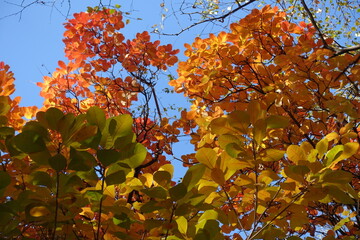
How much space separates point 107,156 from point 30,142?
181 mm

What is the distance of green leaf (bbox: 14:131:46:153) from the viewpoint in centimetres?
81

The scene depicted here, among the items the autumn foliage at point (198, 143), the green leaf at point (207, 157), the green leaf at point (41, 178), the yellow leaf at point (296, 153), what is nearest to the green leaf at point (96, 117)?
the autumn foliage at point (198, 143)

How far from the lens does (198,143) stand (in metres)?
2.06

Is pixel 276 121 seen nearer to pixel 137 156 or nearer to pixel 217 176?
pixel 217 176

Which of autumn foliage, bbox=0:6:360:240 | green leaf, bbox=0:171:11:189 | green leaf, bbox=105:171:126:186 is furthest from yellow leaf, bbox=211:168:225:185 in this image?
green leaf, bbox=0:171:11:189

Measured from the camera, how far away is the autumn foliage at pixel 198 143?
92 centimetres

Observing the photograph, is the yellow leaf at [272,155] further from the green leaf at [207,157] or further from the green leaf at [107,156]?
the green leaf at [107,156]

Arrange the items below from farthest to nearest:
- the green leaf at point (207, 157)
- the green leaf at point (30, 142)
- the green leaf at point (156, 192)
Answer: the green leaf at point (207, 157), the green leaf at point (156, 192), the green leaf at point (30, 142)

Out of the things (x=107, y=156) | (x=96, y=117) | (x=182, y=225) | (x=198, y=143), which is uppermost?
(x=198, y=143)

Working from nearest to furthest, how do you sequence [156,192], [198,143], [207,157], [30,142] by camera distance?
[30,142]
[156,192]
[207,157]
[198,143]

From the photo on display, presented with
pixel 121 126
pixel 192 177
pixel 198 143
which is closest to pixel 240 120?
pixel 192 177

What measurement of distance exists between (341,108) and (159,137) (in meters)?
1.92

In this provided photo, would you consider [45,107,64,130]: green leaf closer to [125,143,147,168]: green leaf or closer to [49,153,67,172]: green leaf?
[49,153,67,172]: green leaf

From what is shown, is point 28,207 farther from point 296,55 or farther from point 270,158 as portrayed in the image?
point 296,55
